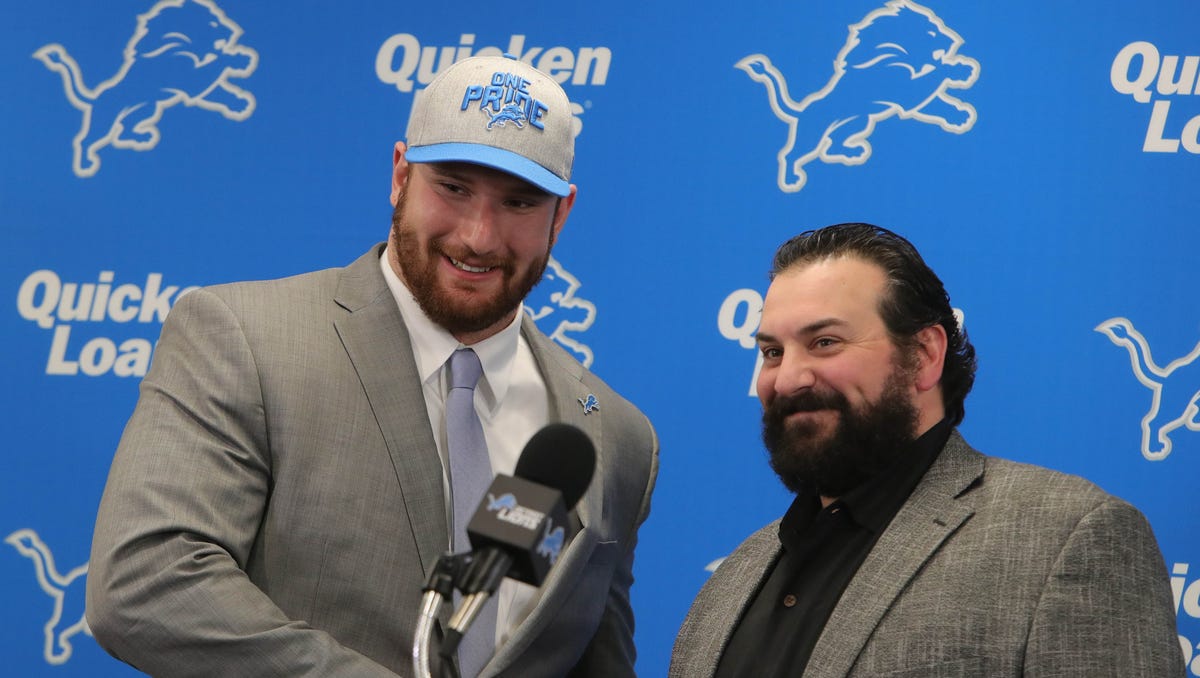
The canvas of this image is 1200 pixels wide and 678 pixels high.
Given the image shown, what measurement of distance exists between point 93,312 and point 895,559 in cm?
236

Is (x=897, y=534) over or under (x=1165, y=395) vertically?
under

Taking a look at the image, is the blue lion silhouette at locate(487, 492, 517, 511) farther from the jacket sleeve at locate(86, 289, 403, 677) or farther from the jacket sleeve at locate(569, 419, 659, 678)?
the jacket sleeve at locate(569, 419, 659, 678)

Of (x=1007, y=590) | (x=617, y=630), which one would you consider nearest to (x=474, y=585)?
(x=1007, y=590)

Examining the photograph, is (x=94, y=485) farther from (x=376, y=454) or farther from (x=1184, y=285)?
(x=1184, y=285)

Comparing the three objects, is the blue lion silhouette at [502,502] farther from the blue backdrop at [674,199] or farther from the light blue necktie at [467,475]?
the blue backdrop at [674,199]

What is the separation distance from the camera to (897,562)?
2199 mm

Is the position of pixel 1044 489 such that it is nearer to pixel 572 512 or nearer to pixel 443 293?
pixel 572 512

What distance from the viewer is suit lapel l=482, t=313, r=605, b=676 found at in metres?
2.22

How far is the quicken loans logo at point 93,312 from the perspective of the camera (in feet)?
11.9

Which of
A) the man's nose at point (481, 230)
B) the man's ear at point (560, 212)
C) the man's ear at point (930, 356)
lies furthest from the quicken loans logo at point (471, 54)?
the man's ear at point (930, 356)

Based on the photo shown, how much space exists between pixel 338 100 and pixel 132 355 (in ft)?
2.88

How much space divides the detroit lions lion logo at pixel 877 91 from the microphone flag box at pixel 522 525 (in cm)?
229

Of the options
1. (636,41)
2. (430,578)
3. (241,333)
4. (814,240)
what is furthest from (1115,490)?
(430,578)

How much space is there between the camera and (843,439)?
2.39m
